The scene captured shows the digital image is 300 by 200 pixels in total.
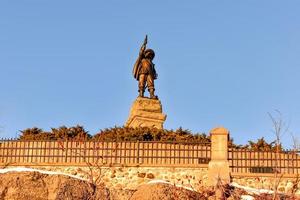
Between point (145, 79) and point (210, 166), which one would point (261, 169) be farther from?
point (145, 79)

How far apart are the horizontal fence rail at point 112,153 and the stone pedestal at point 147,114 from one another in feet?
13.7

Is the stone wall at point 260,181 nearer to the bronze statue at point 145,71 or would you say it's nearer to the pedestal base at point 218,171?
the pedestal base at point 218,171

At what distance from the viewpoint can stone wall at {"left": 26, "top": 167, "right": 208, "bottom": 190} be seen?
679 inches

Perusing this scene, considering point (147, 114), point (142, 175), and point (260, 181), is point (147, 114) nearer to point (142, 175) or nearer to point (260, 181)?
point (142, 175)

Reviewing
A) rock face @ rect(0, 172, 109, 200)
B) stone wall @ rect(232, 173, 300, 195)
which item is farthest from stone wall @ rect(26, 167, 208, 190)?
rock face @ rect(0, 172, 109, 200)

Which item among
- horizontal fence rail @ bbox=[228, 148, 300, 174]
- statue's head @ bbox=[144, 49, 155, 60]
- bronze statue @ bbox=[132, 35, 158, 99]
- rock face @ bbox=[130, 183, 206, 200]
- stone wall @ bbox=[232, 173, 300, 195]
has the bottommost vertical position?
rock face @ bbox=[130, 183, 206, 200]

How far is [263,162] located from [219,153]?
1.48m

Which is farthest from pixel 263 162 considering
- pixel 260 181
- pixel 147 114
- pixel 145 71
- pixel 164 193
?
pixel 145 71

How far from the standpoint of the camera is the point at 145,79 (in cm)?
2345

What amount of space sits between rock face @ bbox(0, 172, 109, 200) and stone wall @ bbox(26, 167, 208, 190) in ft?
5.79

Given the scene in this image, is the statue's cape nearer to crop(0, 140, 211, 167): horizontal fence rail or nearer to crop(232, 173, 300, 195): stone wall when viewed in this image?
crop(0, 140, 211, 167): horizontal fence rail

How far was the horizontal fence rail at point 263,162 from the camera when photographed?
1759 centimetres

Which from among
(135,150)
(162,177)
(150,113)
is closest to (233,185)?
(162,177)

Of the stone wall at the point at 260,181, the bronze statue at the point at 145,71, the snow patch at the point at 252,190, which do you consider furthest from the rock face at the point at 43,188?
the bronze statue at the point at 145,71
